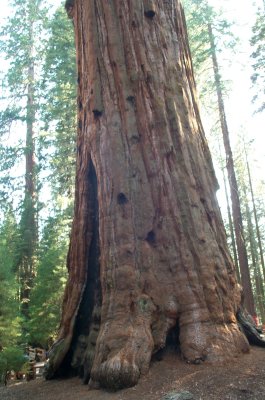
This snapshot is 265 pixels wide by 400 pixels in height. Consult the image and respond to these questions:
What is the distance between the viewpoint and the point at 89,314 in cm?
527

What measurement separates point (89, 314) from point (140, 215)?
1518mm

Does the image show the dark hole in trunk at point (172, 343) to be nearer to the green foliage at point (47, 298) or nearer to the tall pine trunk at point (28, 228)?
the green foliage at point (47, 298)

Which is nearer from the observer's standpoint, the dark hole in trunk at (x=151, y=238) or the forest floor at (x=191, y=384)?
the forest floor at (x=191, y=384)

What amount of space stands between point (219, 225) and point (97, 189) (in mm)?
1729

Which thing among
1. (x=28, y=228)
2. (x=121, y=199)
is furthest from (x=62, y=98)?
(x=121, y=199)

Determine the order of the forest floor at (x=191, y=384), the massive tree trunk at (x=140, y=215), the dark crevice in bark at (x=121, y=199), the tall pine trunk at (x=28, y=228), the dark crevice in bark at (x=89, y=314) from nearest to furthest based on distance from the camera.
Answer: the forest floor at (x=191, y=384), the massive tree trunk at (x=140, y=215), the dark crevice in bark at (x=89, y=314), the dark crevice in bark at (x=121, y=199), the tall pine trunk at (x=28, y=228)

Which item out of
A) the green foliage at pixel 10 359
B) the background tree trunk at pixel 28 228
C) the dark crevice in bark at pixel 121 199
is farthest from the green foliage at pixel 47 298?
the dark crevice in bark at pixel 121 199

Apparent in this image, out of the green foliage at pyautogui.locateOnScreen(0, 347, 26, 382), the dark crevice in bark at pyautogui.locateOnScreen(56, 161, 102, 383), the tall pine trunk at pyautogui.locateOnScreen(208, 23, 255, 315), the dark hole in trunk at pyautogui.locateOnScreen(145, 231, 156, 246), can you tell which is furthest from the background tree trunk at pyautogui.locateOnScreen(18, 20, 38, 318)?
the dark hole in trunk at pyautogui.locateOnScreen(145, 231, 156, 246)

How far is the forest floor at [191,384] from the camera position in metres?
3.28

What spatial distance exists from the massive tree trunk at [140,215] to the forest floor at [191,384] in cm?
14

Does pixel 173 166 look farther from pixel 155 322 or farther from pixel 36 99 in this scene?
pixel 36 99

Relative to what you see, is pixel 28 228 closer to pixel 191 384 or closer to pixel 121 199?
pixel 121 199

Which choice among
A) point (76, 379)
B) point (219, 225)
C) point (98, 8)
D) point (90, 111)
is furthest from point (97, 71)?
point (76, 379)

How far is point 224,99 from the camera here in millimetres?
19922
